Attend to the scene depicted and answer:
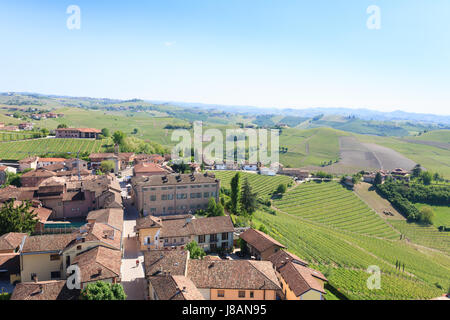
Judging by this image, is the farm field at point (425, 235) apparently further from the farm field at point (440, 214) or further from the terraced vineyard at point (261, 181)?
the terraced vineyard at point (261, 181)

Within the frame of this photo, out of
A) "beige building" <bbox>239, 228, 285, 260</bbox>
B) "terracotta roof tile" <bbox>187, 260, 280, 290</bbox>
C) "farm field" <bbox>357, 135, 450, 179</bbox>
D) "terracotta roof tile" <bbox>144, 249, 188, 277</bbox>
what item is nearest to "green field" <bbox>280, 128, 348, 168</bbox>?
"farm field" <bbox>357, 135, 450, 179</bbox>

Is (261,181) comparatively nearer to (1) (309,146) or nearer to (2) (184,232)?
(2) (184,232)

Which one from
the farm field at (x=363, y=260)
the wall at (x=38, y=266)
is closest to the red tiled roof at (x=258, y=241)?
the farm field at (x=363, y=260)

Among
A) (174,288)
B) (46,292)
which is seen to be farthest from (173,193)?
(46,292)

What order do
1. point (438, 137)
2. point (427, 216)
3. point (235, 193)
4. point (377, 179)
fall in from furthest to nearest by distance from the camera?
point (438, 137) → point (377, 179) → point (427, 216) → point (235, 193)
